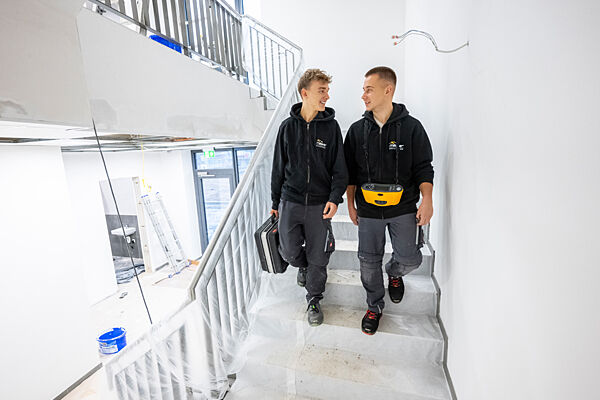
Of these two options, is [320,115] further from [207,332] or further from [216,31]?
[216,31]

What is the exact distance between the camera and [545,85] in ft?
2.07

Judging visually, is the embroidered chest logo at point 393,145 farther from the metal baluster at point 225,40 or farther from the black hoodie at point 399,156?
the metal baluster at point 225,40

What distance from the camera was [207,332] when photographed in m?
1.48

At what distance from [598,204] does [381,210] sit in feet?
3.40

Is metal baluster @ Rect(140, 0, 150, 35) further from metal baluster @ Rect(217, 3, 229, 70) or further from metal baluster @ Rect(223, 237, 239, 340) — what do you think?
metal baluster @ Rect(223, 237, 239, 340)

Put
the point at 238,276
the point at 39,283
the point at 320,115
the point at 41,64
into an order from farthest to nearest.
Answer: the point at 39,283 < the point at 238,276 < the point at 320,115 < the point at 41,64

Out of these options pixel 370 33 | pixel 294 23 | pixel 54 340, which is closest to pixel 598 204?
pixel 370 33

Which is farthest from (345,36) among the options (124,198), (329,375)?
(124,198)

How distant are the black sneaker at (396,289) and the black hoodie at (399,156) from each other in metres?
0.45

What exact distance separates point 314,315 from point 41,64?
1724 mm

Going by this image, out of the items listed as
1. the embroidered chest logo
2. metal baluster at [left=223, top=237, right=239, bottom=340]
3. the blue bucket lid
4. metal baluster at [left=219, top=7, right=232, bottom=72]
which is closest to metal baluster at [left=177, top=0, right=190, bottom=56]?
metal baluster at [left=219, top=7, right=232, bottom=72]

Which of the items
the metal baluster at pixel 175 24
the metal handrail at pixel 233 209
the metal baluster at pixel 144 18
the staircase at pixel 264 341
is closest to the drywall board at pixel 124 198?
the metal baluster at pixel 175 24

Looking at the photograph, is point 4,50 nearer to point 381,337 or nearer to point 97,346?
point 381,337

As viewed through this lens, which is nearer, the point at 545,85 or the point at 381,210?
the point at 545,85
